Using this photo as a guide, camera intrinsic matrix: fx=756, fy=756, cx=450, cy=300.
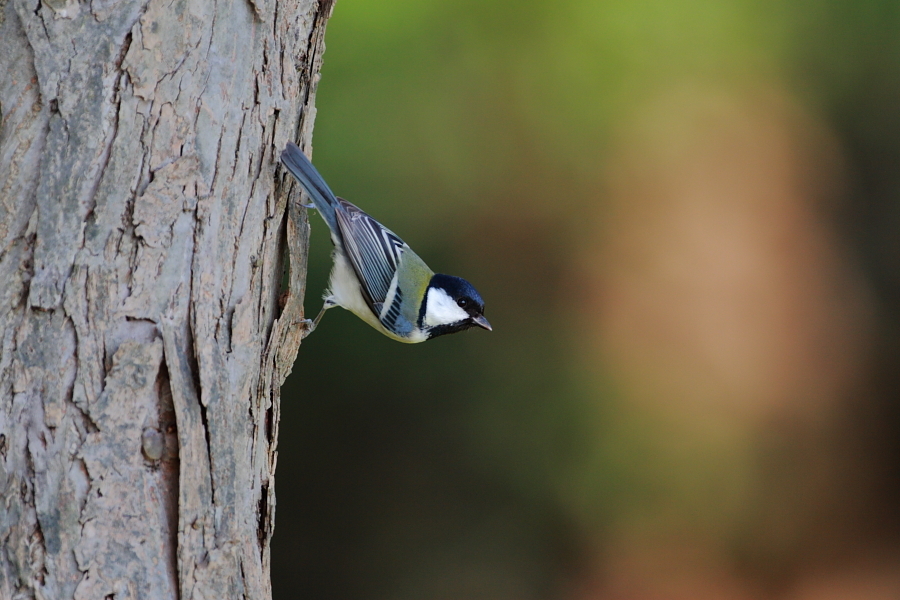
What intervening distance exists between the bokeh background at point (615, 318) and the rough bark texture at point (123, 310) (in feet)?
8.34

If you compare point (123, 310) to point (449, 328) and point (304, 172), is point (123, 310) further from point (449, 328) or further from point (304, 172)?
point (449, 328)

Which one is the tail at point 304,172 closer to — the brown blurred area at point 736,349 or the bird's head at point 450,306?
the bird's head at point 450,306

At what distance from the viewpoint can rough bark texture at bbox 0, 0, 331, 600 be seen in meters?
1.48

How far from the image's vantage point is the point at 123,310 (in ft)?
5.06

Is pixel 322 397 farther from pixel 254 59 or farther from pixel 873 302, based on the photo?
pixel 873 302

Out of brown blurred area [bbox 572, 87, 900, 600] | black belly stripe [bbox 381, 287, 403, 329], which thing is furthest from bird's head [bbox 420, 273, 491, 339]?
brown blurred area [bbox 572, 87, 900, 600]

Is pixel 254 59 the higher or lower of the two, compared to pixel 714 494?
higher

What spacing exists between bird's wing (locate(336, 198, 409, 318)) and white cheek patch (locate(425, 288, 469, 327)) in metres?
0.20

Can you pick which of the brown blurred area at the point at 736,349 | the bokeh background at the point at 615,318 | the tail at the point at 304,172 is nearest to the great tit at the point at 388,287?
the tail at the point at 304,172

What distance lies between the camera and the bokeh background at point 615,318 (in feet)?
14.4

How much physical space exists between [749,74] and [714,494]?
2546mm

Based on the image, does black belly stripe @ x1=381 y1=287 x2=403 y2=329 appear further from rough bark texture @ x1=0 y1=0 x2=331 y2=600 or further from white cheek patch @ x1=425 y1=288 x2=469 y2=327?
rough bark texture @ x1=0 y1=0 x2=331 y2=600

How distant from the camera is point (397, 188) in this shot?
4477 mm

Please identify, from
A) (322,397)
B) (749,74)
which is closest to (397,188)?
(322,397)
